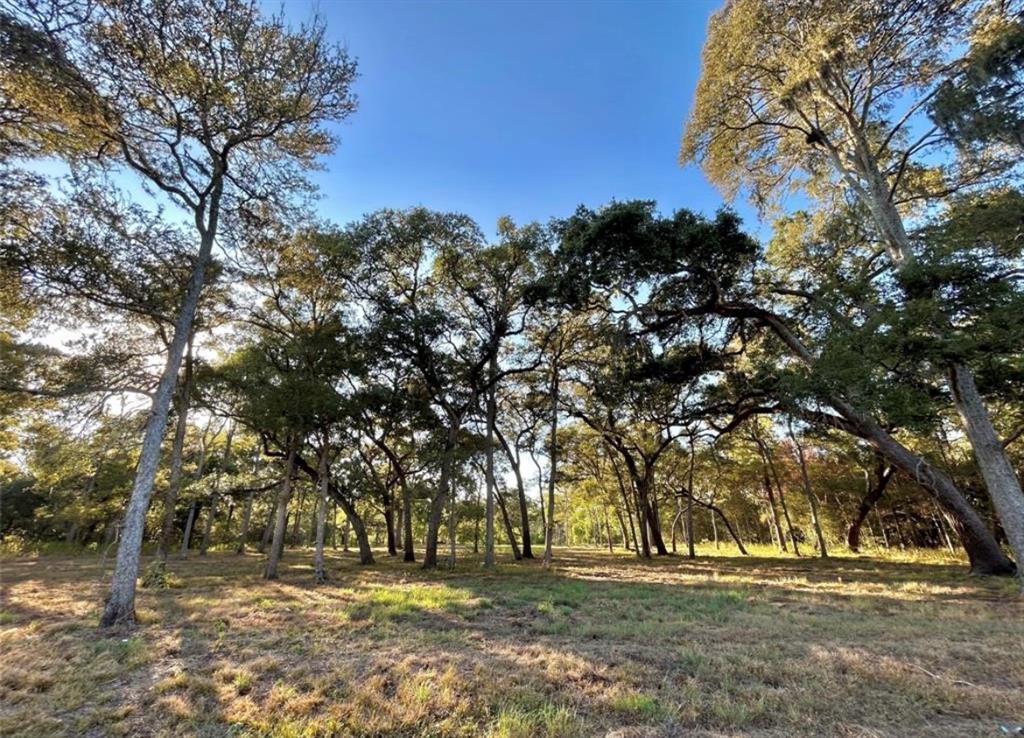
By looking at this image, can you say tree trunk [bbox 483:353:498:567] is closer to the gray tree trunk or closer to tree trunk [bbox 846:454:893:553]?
the gray tree trunk

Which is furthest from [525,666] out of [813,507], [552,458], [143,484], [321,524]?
[813,507]

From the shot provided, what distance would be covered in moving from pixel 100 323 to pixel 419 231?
8.07 meters

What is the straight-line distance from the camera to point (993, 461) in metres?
8.10

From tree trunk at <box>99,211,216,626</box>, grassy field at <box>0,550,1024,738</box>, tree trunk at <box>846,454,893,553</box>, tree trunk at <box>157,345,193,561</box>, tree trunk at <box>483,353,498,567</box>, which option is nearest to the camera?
grassy field at <box>0,550,1024,738</box>

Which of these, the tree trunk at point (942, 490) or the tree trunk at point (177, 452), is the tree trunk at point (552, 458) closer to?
the tree trunk at point (942, 490)

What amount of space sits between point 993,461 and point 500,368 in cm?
1309

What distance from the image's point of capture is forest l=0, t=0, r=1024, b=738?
3.78 meters

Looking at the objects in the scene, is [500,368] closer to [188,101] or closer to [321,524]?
[321,524]

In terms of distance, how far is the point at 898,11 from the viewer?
923cm

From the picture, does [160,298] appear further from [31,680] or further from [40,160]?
[31,680]

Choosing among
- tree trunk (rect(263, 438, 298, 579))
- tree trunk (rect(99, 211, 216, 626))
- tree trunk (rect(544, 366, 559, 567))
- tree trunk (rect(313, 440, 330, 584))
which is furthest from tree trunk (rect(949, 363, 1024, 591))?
tree trunk (rect(263, 438, 298, 579))

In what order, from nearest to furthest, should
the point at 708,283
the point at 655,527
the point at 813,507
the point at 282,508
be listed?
the point at 708,283
the point at 282,508
the point at 813,507
the point at 655,527

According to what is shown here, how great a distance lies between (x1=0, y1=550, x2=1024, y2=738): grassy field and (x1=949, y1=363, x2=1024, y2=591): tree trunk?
1.15 metres

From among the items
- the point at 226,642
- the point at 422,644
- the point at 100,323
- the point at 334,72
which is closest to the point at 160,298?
the point at 100,323
